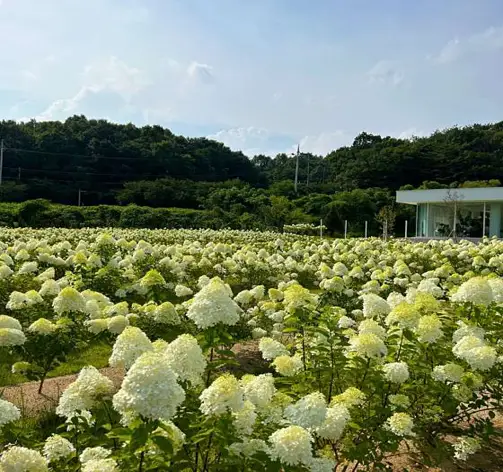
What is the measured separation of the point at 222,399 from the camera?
80.9 inches

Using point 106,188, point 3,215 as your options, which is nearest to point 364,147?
point 106,188

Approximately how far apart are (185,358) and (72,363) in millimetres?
3990

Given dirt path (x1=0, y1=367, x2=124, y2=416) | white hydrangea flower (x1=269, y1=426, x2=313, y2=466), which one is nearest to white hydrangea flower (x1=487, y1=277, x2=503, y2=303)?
white hydrangea flower (x1=269, y1=426, x2=313, y2=466)

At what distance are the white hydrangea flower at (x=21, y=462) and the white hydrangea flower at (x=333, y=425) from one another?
3.70 feet

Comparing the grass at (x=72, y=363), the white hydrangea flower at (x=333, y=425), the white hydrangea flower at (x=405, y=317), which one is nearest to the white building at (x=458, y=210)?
the grass at (x=72, y=363)

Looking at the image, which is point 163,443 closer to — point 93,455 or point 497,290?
point 93,455

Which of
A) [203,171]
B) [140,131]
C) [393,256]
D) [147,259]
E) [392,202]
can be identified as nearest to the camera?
[147,259]

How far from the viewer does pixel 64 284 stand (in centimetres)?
601

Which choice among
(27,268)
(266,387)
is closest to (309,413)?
(266,387)

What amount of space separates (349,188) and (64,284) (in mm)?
50021

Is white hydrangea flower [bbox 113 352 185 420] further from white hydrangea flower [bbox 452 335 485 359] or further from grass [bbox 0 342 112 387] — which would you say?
grass [bbox 0 342 112 387]

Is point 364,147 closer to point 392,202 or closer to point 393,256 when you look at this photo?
point 392,202

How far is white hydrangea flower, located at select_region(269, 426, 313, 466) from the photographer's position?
6.68 ft

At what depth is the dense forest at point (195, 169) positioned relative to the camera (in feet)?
146
